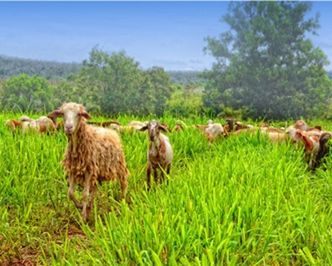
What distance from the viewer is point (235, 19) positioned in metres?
52.8

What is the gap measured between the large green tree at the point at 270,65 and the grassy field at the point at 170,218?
37.2 m

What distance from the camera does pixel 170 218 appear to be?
502 cm

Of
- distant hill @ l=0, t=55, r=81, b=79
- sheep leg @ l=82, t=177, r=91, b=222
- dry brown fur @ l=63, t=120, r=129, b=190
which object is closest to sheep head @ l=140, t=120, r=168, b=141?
dry brown fur @ l=63, t=120, r=129, b=190

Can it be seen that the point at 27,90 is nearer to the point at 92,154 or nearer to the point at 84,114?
the point at 92,154

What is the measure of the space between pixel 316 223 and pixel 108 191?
3.34 m

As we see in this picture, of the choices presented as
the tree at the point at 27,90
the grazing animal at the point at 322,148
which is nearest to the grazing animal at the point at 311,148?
the grazing animal at the point at 322,148

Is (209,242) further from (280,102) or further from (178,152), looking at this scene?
(280,102)

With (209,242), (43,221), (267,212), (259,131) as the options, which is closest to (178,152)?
(259,131)

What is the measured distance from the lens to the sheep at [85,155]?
6.57 meters

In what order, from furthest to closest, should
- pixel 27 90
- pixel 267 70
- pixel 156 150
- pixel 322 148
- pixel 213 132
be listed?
pixel 27 90, pixel 267 70, pixel 213 132, pixel 322 148, pixel 156 150

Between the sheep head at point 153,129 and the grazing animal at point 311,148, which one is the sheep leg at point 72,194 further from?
the grazing animal at point 311,148

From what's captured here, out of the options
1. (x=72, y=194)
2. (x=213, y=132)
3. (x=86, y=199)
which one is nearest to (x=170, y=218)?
(x=86, y=199)

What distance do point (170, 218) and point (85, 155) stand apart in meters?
2.20

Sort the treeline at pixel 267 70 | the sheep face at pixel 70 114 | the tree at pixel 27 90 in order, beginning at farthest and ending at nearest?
the tree at pixel 27 90 → the treeline at pixel 267 70 → the sheep face at pixel 70 114
